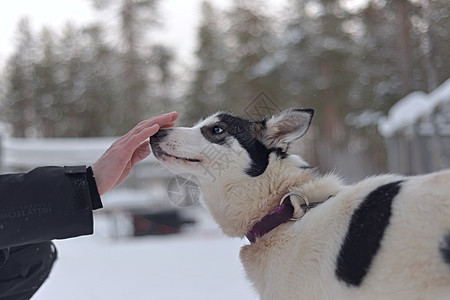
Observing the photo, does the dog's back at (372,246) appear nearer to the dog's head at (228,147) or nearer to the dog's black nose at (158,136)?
the dog's head at (228,147)

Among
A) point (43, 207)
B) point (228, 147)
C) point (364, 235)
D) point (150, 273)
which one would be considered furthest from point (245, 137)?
point (150, 273)

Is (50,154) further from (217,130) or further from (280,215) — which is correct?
(280,215)

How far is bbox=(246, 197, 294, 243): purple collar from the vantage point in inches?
87.7

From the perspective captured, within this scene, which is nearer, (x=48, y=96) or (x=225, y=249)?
(x=225, y=249)

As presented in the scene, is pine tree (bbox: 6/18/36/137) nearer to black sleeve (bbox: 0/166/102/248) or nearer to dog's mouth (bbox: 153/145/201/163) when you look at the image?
dog's mouth (bbox: 153/145/201/163)

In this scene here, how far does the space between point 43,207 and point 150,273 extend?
5.31m

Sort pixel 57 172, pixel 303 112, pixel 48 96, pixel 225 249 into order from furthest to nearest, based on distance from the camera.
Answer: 1. pixel 48 96
2. pixel 225 249
3. pixel 303 112
4. pixel 57 172

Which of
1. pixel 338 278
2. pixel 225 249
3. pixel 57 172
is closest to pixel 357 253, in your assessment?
pixel 338 278

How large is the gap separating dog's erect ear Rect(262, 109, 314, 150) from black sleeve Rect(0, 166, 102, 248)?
1.07 metres

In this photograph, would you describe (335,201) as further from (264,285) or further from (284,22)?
(284,22)

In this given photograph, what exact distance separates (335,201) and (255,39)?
15.8 meters

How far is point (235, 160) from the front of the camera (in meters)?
2.50

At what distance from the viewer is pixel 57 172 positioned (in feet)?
6.31

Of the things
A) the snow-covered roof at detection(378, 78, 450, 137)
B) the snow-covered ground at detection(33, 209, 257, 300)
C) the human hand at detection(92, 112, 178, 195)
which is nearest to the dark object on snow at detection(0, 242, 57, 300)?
the human hand at detection(92, 112, 178, 195)
